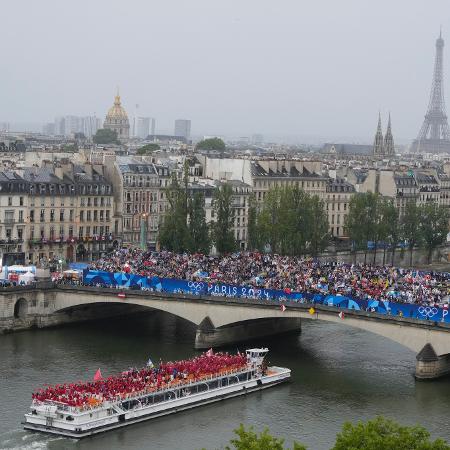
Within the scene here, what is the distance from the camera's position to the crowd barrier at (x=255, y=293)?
71500 mm

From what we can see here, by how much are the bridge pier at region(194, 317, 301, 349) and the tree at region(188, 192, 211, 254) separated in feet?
63.7

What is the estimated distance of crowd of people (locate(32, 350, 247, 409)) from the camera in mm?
59500

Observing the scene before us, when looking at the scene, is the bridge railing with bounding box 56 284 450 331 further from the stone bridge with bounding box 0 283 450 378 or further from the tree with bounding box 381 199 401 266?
the tree with bounding box 381 199 401 266

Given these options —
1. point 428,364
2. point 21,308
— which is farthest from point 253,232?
point 428,364

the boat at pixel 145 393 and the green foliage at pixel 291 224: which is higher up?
the green foliage at pixel 291 224

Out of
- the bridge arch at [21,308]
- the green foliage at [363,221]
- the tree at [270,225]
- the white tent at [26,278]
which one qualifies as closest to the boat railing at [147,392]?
the bridge arch at [21,308]

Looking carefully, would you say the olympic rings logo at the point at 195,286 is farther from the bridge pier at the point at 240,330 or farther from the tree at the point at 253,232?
the tree at the point at 253,232

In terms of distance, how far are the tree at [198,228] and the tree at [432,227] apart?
104ft

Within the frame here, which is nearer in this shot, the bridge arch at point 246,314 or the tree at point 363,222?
the bridge arch at point 246,314

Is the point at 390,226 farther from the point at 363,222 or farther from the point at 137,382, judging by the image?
the point at 137,382

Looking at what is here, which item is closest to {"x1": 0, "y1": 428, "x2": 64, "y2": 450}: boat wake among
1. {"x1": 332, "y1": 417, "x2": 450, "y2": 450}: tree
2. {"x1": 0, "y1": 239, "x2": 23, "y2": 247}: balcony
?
{"x1": 332, "y1": 417, "x2": 450, "y2": 450}: tree

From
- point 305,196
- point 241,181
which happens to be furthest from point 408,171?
point 305,196

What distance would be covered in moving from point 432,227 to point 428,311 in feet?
201

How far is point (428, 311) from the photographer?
7100cm
